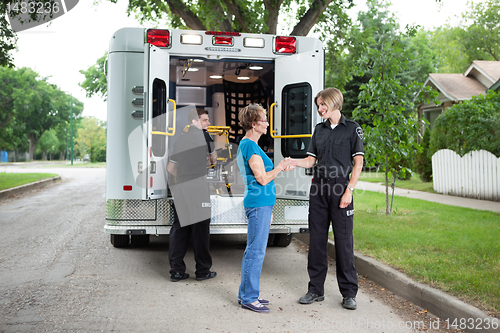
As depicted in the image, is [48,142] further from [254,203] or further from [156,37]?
[254,203]

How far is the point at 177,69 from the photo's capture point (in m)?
9.75

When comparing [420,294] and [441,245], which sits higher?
[441,245]

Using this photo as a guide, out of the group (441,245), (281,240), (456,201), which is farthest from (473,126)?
(281,240)

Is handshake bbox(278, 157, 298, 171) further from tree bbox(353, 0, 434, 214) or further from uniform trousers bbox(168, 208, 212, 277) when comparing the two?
tree bbox(353, 0, 434, 214)

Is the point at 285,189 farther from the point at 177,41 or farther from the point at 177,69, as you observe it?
the point at 177,69

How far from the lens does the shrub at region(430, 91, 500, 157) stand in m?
12.1

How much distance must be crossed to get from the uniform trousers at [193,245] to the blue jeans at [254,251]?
3.54 ft

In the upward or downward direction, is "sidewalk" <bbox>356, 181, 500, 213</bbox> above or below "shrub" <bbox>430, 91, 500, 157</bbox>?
below

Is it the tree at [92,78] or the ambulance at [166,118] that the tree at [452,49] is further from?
the ambulance at [166,118]

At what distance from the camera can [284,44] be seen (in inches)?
235

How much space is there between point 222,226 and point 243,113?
196 cm

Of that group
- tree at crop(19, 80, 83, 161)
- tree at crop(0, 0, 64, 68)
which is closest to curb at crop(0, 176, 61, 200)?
tree at crop(0, 0, 64, 68)

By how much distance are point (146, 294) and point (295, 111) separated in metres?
3.11

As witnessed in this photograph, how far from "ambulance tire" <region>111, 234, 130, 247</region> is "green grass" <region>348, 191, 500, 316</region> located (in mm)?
3441
